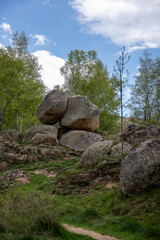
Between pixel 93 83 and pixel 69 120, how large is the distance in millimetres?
13468

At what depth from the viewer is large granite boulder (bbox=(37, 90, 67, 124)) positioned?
26.8 metres

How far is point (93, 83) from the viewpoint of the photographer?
127 feet

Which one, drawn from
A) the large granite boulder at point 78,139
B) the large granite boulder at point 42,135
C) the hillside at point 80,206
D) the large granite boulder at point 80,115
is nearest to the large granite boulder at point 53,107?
the large granite boulder at point 80,115

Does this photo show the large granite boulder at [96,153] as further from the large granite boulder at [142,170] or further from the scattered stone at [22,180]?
the large granite boulder at [142,170]

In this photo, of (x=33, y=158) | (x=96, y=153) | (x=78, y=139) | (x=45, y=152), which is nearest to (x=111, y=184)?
(x=96, y=153)

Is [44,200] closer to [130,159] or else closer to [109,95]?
[130,159]

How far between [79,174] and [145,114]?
19.2m

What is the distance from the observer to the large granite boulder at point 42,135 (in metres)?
24.6

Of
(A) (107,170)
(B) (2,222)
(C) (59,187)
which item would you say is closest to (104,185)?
(A) (107,170)

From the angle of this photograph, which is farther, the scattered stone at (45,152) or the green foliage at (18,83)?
the green foliage at (18,83)

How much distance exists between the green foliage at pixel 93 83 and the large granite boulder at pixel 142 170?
26278 mm

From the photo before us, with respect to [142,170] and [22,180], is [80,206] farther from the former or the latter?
[22,180]

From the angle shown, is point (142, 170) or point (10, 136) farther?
point (10, 136)

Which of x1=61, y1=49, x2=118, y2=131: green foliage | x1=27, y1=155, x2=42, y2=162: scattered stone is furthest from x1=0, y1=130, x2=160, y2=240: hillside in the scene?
x1=61, y1=49, x2=118, y2=131: green foliage
